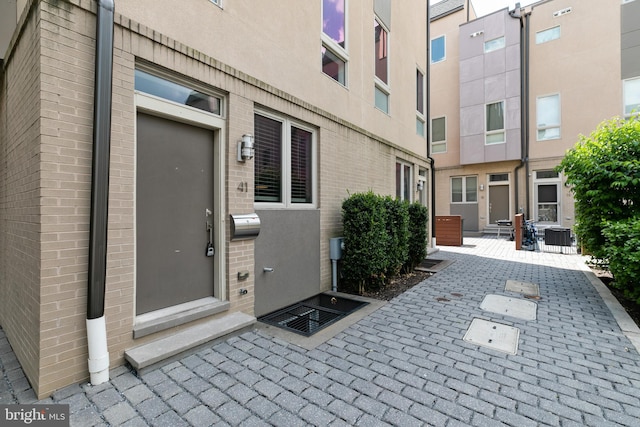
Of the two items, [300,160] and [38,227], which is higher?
[300,160]

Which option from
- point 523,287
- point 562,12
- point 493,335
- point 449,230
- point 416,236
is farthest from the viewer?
point 562,12

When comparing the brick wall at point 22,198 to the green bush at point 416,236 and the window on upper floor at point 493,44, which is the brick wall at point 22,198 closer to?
the green bush at point 416,236

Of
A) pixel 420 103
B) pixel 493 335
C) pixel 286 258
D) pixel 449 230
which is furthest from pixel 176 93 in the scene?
pixel 449 230

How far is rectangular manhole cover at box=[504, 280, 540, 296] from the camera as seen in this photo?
210 inches

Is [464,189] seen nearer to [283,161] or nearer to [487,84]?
[487,84]

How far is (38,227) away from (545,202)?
56.8 feet

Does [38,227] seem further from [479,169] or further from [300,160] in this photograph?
[479,169]

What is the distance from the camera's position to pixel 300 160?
5098 millimetres

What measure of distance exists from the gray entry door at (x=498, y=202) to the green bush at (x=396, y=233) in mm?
11405

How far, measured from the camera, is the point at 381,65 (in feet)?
25.0

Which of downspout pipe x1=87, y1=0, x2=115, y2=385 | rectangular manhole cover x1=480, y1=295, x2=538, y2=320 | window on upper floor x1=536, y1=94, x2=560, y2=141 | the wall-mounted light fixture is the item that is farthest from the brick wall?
window on upper floor x1=536, y1=94, x2=560, y2=141

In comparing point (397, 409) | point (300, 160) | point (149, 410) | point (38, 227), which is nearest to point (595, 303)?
point (397, 409)

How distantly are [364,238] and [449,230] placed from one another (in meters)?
8.11

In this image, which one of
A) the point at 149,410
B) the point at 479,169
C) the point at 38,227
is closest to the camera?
the point at 149,410
